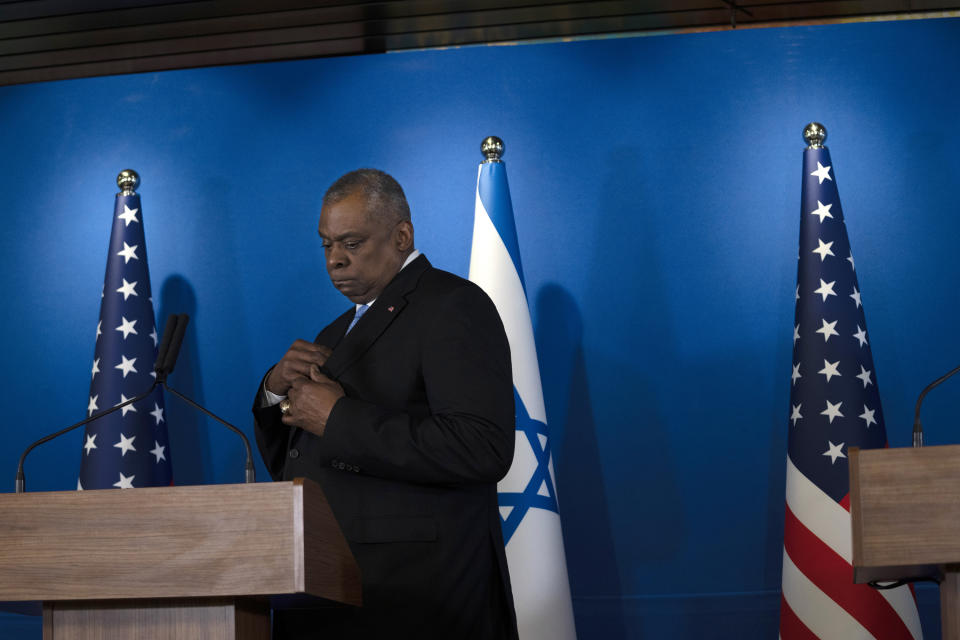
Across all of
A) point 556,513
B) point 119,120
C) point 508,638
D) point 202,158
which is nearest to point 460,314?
point 508,638

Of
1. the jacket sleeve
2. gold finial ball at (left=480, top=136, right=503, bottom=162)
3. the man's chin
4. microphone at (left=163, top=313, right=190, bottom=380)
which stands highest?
gold finial ball at (left=480, top=136, right=503, bottom=162)

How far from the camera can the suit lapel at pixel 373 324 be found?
7.20 ft

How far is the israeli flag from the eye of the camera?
3469 mm

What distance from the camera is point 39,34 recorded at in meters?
4.85

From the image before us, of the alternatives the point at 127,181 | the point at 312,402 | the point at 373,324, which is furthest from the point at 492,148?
the point at 312,402

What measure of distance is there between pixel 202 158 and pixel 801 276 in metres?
2.44

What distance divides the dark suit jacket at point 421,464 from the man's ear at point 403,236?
166mm

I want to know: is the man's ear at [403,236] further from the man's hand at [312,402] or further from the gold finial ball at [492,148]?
the gold finial ball at [492,148]

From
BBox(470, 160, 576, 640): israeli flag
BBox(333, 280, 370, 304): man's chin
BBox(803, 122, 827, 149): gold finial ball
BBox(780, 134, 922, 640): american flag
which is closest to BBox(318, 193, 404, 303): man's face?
BBox(333, 280, 370, 304): man's chin

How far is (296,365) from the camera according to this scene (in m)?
2.14

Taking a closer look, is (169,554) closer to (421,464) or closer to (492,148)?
(421,464)

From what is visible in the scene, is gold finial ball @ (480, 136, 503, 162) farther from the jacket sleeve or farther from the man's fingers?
the man's fingers

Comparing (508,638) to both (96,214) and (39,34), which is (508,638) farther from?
(39,34)

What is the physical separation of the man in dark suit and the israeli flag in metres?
1.32
